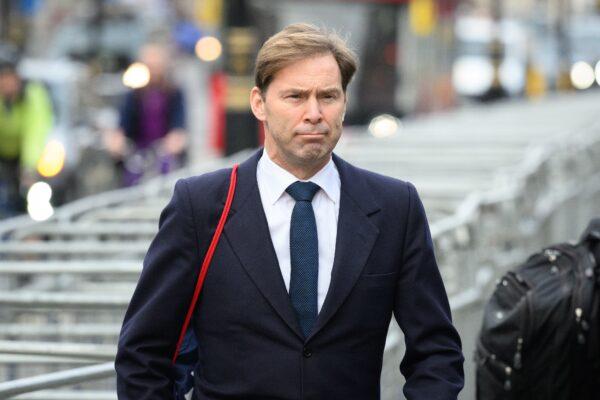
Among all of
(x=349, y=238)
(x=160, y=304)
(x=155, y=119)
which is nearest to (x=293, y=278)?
(x=349, y=238)

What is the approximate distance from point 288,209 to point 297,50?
0.38 m

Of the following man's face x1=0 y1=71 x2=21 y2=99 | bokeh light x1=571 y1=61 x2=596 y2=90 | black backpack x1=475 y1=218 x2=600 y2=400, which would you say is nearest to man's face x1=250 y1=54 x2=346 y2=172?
black backpack x1=475 y1=218 x2=600 y2=400

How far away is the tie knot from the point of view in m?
3.82

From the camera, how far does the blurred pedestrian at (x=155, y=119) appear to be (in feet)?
37.9

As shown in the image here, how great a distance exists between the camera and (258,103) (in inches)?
153

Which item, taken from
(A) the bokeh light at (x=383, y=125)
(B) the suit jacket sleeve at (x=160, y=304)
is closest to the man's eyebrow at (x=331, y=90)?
(B) the suit jacket sleeve at (x=160, y=304)

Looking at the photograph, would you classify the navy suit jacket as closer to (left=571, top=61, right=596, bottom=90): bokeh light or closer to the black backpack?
the black backpack

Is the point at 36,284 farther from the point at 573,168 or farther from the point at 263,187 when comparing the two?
the point at 573,168

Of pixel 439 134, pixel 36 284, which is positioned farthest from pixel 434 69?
pixel 36 284

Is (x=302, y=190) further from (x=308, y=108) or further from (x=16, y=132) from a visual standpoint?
(x=16, y=132)

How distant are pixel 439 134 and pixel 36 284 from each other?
8.15 m

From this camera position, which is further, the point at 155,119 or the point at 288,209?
the point at 155,119

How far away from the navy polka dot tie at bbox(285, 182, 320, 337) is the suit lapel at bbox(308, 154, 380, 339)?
44 millimetres

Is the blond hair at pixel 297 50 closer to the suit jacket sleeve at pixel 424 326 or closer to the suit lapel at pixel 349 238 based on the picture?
the suit lapel at pixel 349 238
